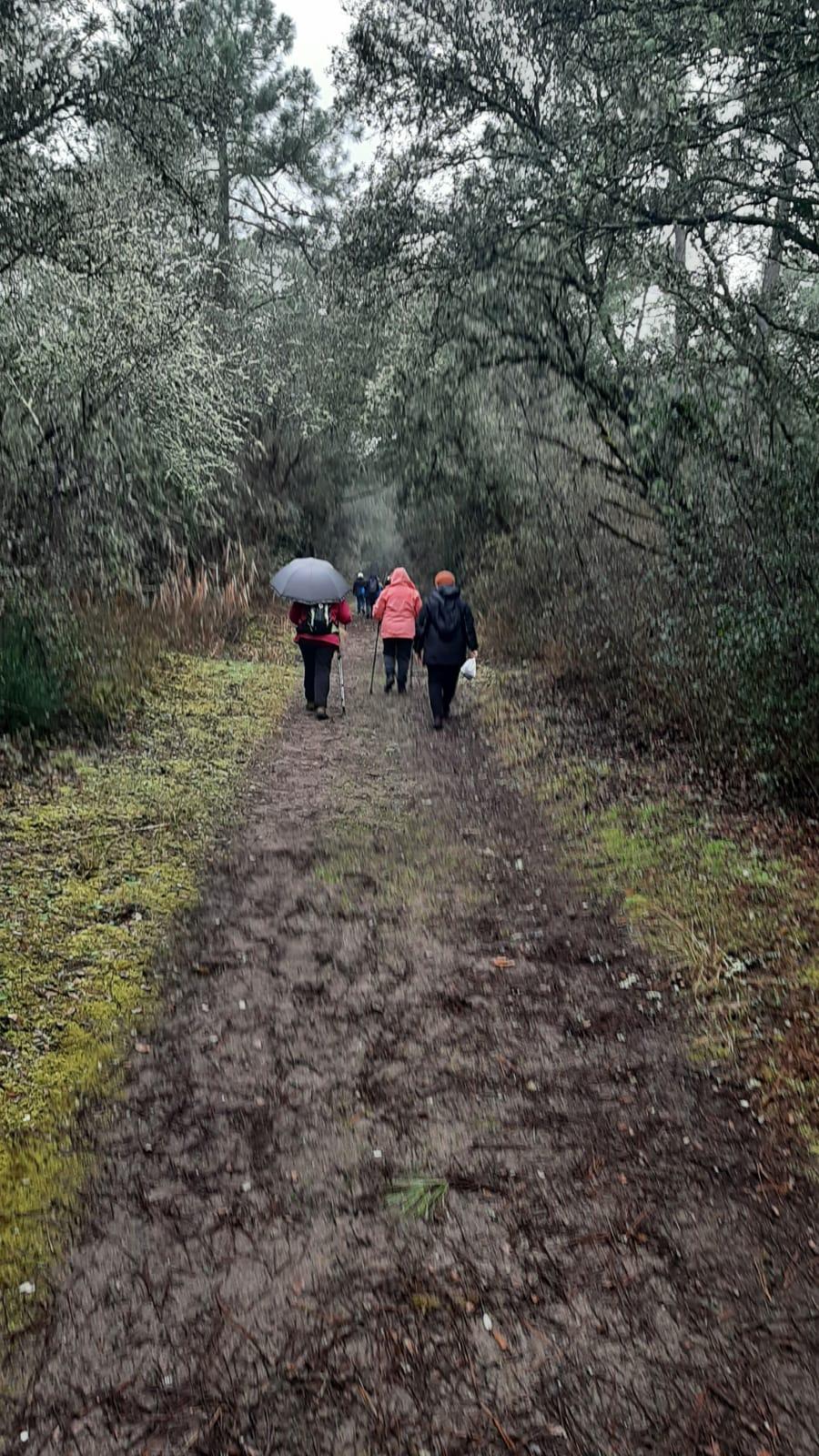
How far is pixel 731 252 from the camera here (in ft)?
28.0

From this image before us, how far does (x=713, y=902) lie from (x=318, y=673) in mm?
7207

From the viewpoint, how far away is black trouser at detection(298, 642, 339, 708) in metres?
11.8

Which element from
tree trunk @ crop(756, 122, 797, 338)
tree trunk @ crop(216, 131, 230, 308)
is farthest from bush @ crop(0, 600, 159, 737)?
tree trunk @ crop(216, 131, 230, 308)

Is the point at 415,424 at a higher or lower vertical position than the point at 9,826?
higher

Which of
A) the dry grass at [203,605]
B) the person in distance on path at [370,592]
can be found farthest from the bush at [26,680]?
the person in distance on path at [370,592]

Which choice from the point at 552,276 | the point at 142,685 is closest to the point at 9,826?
the point at 142,685

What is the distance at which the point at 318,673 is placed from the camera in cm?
1198

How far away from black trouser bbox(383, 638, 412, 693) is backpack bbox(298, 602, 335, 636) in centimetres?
221

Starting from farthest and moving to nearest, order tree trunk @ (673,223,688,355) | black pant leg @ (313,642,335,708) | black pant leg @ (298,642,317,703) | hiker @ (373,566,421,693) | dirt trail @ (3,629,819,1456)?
hiker @ (373,566,421,693)
black pant leg @ (313,642,335,708)
black pant leg @ (298,642,317,703)
tree trunk @ (673,223,688,355)
dirt trail @ (3,629,819,1456)

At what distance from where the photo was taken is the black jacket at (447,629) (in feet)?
35.8

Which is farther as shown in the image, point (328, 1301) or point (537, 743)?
point (537, 743)

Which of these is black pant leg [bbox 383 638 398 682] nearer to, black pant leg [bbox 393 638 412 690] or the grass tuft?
black pant leg [bbox 393 638 412 690]

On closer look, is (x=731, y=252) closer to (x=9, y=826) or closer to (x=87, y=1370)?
(x=9, y=826)

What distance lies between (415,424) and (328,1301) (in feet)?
50.3
